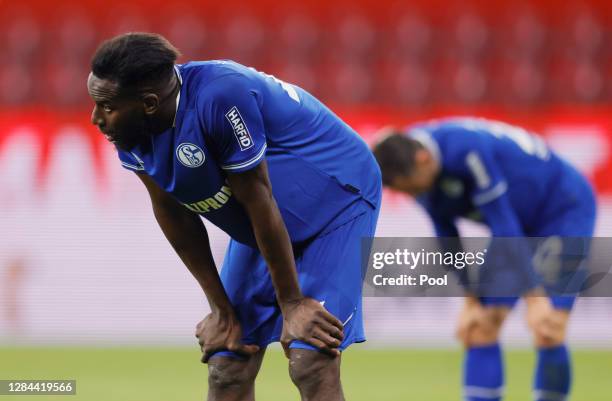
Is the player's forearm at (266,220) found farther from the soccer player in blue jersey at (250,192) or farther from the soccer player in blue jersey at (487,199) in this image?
the soccer player in blue jersey at (487,199)

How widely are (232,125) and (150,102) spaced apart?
0.87 ft

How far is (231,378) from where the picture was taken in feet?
12.7

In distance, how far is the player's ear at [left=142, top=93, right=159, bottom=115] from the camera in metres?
3.26

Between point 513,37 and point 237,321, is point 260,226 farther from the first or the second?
point 513,37

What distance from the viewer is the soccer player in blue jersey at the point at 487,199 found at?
18.5 ft

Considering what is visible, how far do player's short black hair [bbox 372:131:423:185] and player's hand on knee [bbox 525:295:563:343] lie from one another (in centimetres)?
100

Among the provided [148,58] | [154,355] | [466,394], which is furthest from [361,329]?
[154,355]

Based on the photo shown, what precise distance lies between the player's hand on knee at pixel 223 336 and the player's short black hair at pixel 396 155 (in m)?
2.06

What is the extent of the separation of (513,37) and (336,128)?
27.7 ft

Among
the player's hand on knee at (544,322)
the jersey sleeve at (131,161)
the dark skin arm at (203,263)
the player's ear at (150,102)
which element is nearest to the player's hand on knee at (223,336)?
the dark skin arm at (203,263)

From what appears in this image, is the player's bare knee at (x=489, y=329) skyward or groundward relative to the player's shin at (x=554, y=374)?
skyward

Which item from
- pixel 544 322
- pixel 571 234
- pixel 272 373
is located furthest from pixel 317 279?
pixel 272 373

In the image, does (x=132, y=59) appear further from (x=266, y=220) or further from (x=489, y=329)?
(x=489, y=329)

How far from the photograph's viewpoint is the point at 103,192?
30.1ft
